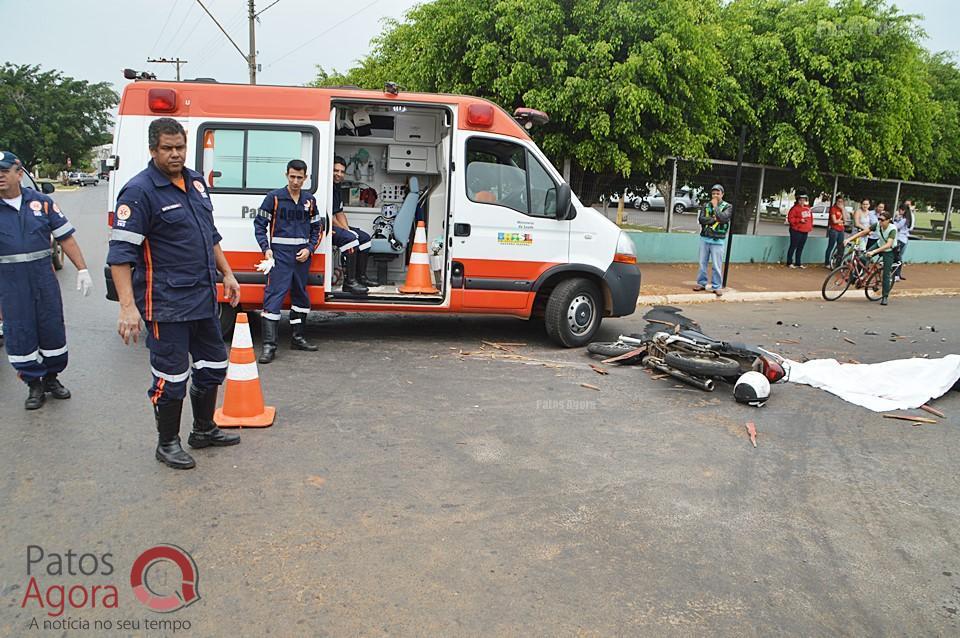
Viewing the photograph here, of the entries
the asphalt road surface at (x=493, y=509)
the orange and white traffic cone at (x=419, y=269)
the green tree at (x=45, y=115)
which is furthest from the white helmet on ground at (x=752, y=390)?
the green tree at (x=45, y=115)

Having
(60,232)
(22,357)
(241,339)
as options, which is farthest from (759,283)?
(22,357)

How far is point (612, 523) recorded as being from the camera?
4.00 meters

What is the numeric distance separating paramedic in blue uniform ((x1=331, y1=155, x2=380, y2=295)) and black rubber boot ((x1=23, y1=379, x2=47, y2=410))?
316cm

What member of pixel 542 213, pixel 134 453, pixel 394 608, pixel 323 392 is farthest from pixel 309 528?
pixel 542 213

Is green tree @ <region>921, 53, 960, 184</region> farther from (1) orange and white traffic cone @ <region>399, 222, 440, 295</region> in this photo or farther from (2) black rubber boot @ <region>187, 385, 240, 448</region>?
(2) black rubber boot @ <region>187, 385, 240, 448</region>

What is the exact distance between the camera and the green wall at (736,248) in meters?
16.8

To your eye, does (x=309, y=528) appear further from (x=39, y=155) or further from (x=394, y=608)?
(x=39, y=155)

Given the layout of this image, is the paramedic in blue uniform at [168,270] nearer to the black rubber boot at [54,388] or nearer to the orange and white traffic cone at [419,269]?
the black rubber boot at [54,388]

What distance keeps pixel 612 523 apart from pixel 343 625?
1610mm

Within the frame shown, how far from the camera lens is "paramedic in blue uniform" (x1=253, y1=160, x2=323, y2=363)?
272 inches

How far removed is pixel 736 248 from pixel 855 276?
411cm

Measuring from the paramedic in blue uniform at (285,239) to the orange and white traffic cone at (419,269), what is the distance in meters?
1.38

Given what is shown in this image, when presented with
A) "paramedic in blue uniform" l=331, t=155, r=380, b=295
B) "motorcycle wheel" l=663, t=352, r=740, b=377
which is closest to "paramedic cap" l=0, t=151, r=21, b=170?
"paramedic in blue uniform" l=331, t=155, r=380, b=295
